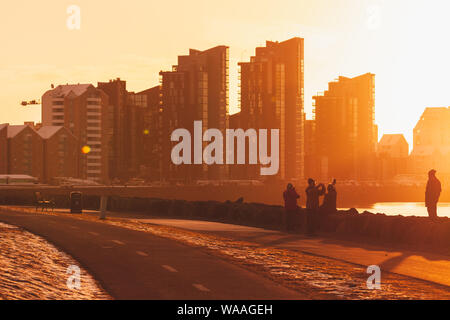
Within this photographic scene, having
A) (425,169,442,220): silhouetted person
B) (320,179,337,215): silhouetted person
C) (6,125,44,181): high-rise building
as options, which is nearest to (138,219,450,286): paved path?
(320,179,337,215): silhouetted person

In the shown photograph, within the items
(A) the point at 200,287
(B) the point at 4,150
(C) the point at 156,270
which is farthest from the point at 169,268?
(B) the point at 4,150

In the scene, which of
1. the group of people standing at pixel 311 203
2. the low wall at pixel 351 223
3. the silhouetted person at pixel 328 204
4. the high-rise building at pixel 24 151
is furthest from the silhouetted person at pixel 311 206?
the high-rise building at pixel 24 151

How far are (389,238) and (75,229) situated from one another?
36.1 feet

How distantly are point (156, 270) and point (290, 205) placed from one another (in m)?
13.2

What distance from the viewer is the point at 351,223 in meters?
27.7

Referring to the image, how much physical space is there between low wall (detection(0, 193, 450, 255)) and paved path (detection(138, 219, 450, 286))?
1.49 metres

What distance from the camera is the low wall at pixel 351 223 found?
78.2 feet

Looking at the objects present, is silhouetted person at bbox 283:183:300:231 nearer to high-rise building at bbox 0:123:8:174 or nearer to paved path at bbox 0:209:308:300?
paved path at bbox 0:209:308:300

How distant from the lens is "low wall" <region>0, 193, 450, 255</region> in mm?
23844

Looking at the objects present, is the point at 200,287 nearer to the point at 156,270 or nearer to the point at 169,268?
the point at 156,270

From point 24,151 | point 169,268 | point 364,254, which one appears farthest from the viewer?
point 24,151

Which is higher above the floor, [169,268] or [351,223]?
[351,223]

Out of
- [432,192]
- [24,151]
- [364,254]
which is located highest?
[24,151]
